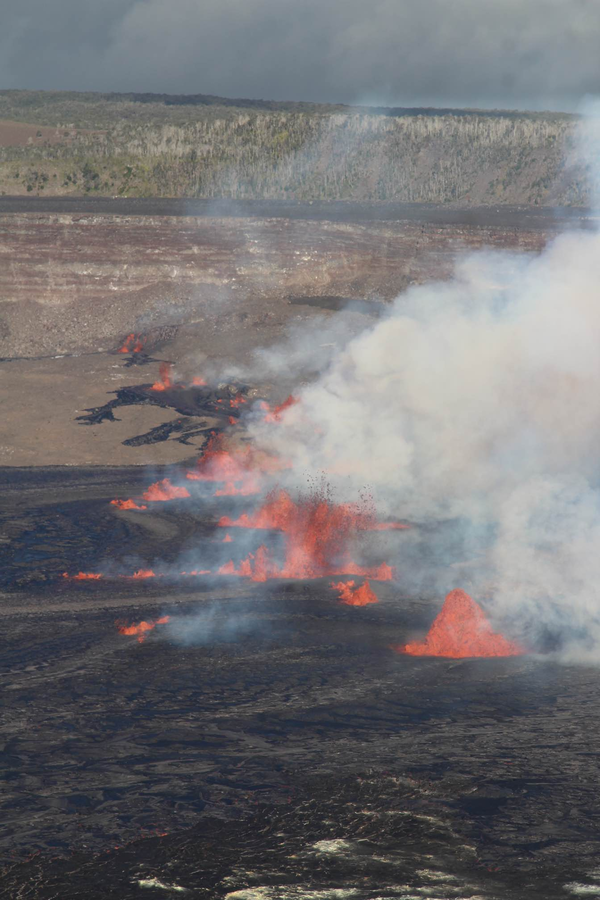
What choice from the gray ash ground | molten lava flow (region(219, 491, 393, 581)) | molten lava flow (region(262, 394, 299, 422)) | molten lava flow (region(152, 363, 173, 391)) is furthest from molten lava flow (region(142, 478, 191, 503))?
molten lava flow (region(152, 363, 173, 391))

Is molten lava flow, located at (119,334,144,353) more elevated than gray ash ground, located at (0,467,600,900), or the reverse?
molten lava flow, located at (119,334,144,353)

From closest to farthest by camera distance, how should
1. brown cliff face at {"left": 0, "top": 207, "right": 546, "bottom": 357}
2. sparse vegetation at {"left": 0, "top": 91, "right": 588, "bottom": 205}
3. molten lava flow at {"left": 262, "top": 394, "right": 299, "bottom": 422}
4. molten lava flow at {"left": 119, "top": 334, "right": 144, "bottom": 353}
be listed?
1. molten lava flow at {"left": 262, "top": 394, "right": 299, "bottom": 422}
2. molten lava flow at {"left": 119, "top": 334, "right": 144, "bottom": 353}
3. brown cliff face at {"left": 0, "top": 207, "right": 546, "bottom": 357}
4. sparse vegetation at {"left": 0, "top": 91, "right": 588, "bottom": 205}

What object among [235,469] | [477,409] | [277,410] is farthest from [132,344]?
[477,409]

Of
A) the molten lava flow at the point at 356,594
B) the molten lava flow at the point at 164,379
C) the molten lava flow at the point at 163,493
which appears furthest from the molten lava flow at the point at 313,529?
the molten lava flow at the point at 164,379

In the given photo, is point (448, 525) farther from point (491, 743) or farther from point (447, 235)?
point (447, 235)

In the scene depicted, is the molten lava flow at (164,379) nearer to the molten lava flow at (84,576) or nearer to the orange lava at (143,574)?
the orange lava at (143,574)

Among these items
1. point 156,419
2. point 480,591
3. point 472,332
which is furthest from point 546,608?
point 156,419

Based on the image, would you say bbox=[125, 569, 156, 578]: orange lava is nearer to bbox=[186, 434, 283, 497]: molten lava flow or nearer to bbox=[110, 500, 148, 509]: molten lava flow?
bbox=[110, 500, 148, 509]: molten lava flow
